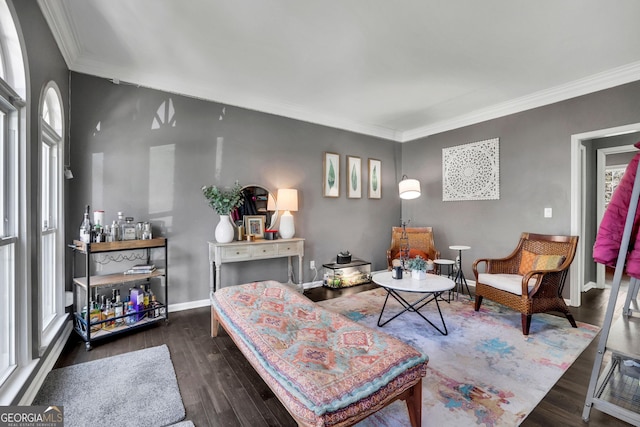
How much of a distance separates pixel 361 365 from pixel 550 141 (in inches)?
156

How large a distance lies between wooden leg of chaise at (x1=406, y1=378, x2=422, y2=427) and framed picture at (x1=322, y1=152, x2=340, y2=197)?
3.32 metres

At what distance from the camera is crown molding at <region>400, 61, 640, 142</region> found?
309 cm

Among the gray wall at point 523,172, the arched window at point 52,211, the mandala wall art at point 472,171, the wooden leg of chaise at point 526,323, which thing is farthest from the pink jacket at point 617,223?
the arched window at point 52,211

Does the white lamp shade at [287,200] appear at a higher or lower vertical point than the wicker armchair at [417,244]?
higher

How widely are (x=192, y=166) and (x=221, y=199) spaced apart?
Answer: 1.85 ft

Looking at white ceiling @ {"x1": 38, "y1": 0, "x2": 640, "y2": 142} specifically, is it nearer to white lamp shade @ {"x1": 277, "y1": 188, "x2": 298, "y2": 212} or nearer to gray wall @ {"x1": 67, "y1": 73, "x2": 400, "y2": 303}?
gray wall @ {"x1": 67, "y1": 73, "x2": 400, "y2": 303}

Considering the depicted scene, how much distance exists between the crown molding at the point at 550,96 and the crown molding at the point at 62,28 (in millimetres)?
4806

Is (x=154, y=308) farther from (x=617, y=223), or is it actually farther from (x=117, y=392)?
(x=617, y=223)

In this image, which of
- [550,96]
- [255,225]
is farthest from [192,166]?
[550,96]

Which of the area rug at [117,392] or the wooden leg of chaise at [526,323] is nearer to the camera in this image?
the area rug at [117,392]

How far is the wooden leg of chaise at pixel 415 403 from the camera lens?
1519mm

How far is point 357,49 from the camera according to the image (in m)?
2.71

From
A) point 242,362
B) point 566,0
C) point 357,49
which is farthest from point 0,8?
point 566,0

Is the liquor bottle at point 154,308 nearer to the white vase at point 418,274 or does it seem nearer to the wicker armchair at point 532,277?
the white vase at point 418,274
